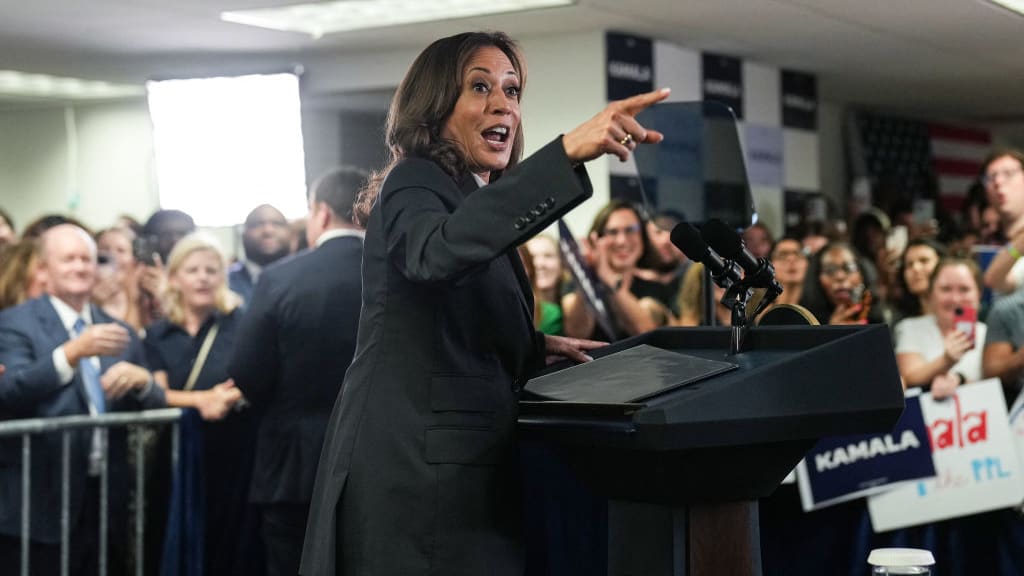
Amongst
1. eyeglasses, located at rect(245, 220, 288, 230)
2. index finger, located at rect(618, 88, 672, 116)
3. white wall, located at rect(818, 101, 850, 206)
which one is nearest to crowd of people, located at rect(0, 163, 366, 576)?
eyeglasses, located at rect(245, 220, 288, 230)

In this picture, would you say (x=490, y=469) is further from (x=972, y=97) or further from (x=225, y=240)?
(x=972, y=97)

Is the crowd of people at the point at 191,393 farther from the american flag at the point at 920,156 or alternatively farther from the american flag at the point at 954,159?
the american flag at the point at 954,159

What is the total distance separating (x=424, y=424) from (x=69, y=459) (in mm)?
2569

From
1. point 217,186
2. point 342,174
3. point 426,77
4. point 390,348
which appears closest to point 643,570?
point 390,348

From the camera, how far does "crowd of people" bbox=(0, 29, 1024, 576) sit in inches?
76.6

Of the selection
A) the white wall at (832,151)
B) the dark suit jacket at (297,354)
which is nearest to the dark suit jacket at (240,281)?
the dark suit jacket at (297,354)

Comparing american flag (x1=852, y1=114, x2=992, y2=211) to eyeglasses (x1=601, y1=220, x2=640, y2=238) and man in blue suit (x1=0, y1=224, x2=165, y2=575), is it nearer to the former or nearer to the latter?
eyeglasses (x1=601, y1=220, x2=640, y2=238)

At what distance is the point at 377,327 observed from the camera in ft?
6.54

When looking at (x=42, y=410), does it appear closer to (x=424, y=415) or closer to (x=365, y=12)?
(x=424, y=415)

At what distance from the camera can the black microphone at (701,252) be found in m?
1.89

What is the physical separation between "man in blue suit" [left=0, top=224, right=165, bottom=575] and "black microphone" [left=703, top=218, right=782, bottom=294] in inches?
98.3

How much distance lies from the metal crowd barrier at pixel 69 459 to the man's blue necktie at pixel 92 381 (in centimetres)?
13

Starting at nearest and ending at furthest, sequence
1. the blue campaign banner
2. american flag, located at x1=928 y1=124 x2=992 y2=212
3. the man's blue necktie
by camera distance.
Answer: the blue campaign banner < the man's blue necktie < american flag, located at x1=928 y1=124 x2=992 y2=212

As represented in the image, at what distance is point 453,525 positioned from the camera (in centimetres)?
195
